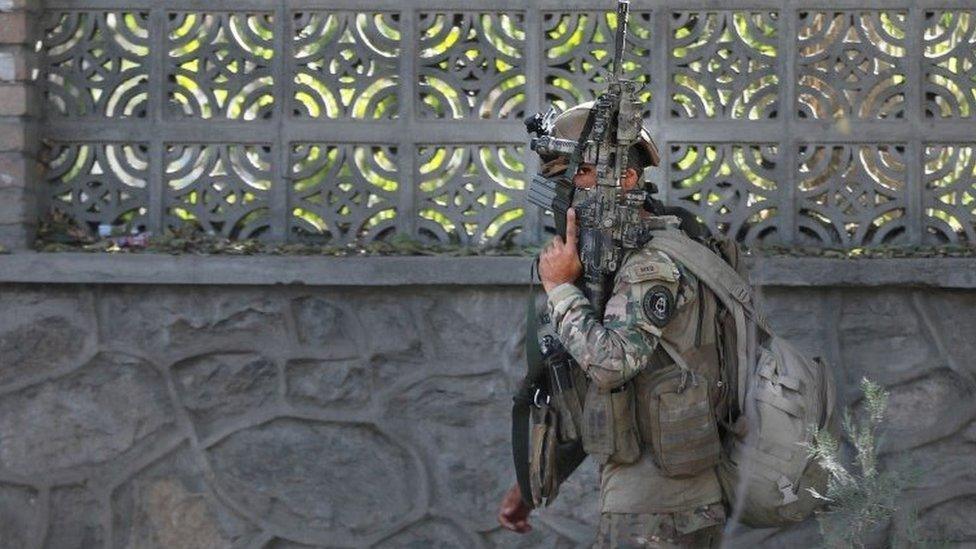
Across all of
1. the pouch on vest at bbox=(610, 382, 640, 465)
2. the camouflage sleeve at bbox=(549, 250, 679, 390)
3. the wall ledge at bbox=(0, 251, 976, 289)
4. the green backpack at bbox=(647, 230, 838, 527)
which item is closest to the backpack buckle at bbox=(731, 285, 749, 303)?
the green backpack at bbox=(647, 230, 838, 527)

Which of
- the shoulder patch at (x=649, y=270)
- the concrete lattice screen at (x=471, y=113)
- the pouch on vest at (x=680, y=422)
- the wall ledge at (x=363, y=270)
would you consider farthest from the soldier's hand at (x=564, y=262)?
the concrete lattice screen at (x=471, y=113)

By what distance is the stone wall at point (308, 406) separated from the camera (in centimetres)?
675

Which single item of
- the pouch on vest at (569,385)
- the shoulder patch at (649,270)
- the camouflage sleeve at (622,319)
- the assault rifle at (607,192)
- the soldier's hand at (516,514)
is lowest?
the soldier's hand at (516,514)

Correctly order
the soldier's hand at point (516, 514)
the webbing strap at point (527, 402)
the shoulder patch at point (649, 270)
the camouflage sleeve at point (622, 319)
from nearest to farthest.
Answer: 1. the camouflage sleeve at point (622, 319)
2. the shoulder patch at point (649, 270)
3. the webbing strap at point (527, 402)
4. the soldier's hand at point (516, 514)

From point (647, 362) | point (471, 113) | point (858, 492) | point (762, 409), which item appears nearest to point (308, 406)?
point (471, 113)

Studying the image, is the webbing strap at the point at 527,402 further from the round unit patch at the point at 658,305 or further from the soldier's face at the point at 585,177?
the round unit patch at the point at 658,305

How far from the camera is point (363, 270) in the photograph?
668cm

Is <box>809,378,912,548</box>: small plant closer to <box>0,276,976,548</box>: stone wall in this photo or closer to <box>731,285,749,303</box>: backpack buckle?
<box>731,285,749,303</box>: backpack buckle

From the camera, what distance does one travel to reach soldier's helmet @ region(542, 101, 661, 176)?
5.13 meters

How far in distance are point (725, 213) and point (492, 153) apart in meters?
0.93

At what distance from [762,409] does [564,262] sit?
0.69m

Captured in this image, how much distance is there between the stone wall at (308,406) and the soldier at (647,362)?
5.60ft

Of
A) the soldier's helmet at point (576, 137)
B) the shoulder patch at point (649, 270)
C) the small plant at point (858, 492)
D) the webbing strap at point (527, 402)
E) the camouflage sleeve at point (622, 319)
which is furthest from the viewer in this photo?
the webbing strap at point (527, 402)

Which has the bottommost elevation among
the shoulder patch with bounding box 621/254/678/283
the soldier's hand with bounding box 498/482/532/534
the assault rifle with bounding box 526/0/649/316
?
the soldier's hand with bounding box 498/482/532/534
